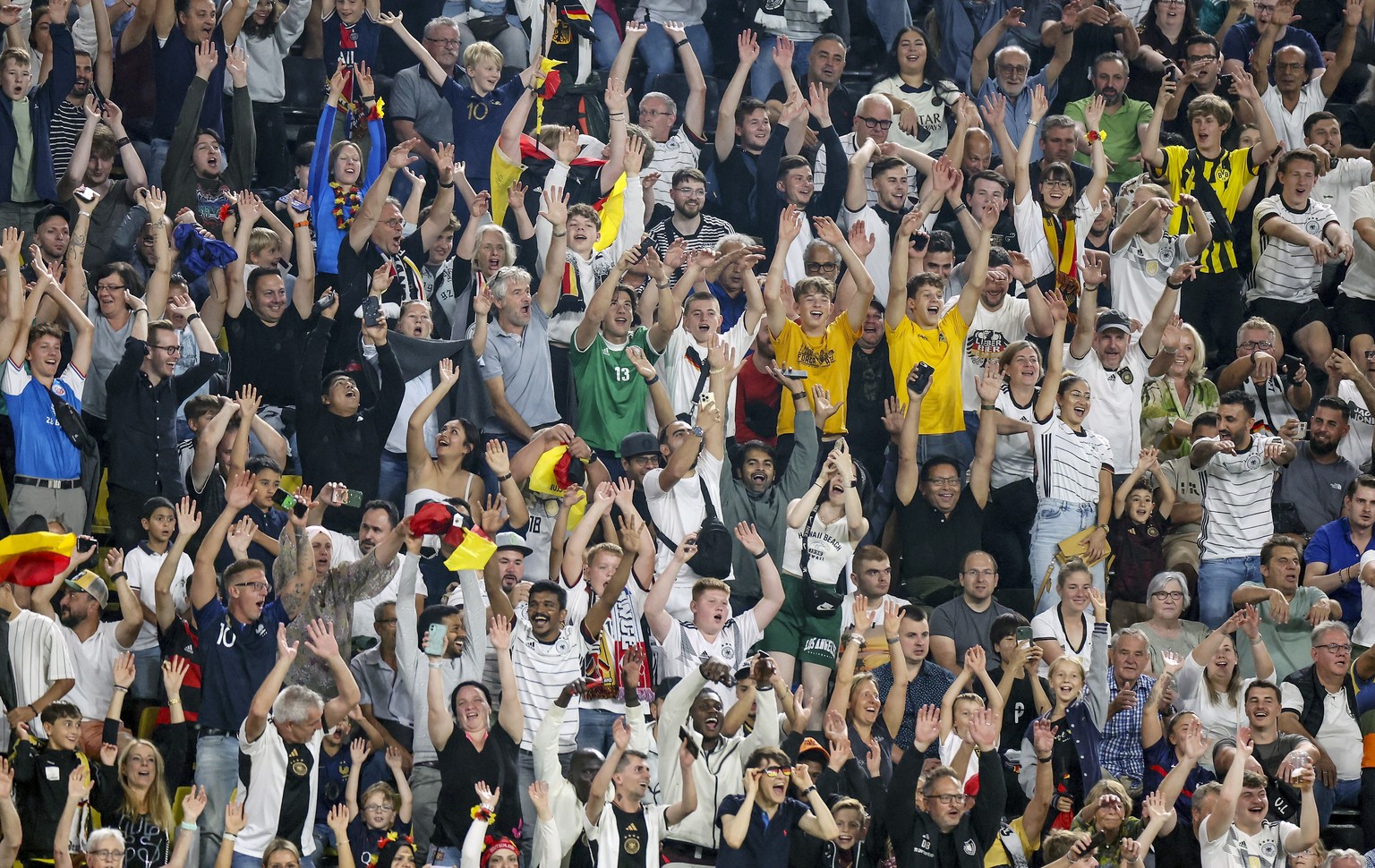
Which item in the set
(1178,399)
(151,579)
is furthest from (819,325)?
(151,579)

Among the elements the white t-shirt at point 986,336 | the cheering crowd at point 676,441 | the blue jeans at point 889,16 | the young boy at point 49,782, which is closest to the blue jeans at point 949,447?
the cheering crowd at point 676,441

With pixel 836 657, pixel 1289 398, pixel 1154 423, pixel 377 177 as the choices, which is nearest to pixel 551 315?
pixel 377 177

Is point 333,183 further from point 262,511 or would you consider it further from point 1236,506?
point 1236,506

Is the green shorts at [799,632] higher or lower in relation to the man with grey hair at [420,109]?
lower

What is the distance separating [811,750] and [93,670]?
12.1ft

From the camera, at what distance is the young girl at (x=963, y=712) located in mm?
12508

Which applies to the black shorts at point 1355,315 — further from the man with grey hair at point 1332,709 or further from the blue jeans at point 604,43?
the blue jeans at point 604,43

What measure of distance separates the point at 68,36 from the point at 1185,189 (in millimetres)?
7176

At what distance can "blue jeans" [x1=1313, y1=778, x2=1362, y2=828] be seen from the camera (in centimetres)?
1300

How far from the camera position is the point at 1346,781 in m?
13.3

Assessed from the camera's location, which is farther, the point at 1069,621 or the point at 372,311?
the point at 372,311

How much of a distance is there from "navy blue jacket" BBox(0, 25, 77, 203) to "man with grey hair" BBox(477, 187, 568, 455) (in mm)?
2893

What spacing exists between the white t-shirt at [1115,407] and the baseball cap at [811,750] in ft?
9.72

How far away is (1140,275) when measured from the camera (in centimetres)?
1506
